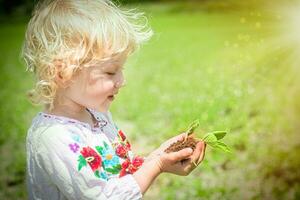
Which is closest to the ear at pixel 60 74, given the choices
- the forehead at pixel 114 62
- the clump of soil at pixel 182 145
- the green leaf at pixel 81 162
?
the forehead at pixel 114 62

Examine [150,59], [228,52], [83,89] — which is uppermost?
[83,89]

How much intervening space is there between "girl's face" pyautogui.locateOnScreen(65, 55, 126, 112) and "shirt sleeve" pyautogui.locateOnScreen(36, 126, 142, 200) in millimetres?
112

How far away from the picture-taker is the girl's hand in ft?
5.53

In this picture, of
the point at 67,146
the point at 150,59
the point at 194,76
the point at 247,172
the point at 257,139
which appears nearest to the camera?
the point at 67,146

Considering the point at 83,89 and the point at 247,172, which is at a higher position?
the point at 83,89

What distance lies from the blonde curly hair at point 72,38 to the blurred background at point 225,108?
0.41 metres

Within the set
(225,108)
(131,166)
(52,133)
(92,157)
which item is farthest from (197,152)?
(225,108)

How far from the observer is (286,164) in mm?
3344

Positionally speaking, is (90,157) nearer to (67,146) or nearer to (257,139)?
(67,146)

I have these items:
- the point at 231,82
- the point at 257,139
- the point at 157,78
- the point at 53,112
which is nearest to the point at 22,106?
the point at 157,78

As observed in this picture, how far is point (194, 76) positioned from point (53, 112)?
377cm

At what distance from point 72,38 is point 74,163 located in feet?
1.11

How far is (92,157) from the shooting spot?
1649 millimetres

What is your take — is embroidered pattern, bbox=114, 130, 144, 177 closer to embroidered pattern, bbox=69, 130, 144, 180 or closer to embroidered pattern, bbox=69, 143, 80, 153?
embroidered pattern, bbox=69, 130, 144, 180
